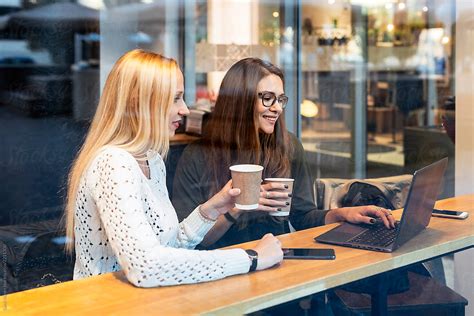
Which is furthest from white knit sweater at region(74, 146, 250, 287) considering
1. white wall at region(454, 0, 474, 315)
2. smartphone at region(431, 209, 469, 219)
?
white wall at region(454, 0, 474, 315)

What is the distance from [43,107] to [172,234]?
168cm

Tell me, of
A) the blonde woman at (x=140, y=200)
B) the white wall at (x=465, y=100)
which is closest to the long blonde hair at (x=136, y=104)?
the blonde woman at (x=140, y=200)

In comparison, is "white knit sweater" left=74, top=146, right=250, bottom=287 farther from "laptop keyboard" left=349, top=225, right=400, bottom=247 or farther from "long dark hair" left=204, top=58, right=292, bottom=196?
"long dark hair" left=204, top=58, right=292, bottom=196

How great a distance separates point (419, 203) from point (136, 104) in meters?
0.82

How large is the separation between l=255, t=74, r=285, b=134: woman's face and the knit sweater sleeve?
99 cm

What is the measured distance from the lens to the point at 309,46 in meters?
5.13

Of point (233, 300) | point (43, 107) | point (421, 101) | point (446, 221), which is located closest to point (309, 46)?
point (421, 101)

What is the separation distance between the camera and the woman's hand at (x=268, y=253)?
1.69m

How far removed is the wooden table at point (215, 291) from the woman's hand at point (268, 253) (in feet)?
0.05

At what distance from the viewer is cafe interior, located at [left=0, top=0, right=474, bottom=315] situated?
2.11m

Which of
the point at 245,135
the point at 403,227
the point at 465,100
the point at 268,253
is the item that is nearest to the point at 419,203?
the point at 403,227

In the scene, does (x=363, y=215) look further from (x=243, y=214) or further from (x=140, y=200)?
(x=140, y=200)

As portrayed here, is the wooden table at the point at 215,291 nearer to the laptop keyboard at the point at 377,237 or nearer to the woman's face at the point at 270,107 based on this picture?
the laptop keyboard at the point at 377,237

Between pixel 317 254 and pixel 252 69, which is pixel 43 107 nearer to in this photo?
pixel 252 69
